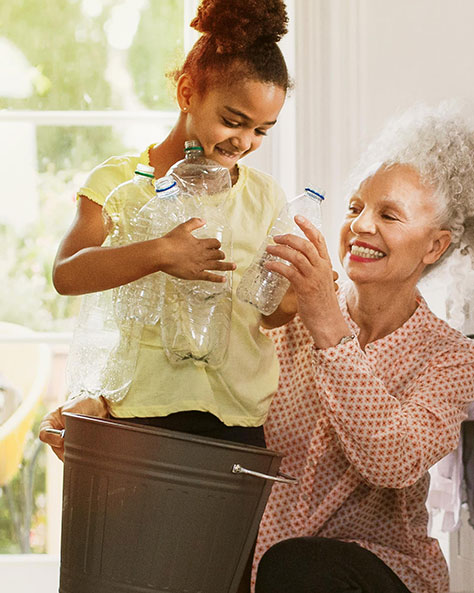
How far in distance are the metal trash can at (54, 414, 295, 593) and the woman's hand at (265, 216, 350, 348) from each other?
246 mm

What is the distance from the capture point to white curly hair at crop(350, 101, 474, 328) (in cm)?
161

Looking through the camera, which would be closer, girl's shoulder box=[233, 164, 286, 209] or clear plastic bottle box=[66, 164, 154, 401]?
clear plastic bottle box=[66, 164, 154, 401]

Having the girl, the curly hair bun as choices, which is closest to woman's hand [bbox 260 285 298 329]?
the girl

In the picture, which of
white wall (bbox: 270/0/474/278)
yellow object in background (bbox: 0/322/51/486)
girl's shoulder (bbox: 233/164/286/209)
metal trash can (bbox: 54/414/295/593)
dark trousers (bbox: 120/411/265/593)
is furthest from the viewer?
yellow object in background (bbox: 0/322/51/486)

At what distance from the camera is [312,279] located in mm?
1378

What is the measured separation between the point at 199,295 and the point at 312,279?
0.64ft

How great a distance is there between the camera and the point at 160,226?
1431mm

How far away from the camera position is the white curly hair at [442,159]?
1.61m

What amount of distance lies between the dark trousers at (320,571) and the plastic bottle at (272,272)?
0.41 meters

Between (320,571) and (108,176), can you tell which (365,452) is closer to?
(320,571)

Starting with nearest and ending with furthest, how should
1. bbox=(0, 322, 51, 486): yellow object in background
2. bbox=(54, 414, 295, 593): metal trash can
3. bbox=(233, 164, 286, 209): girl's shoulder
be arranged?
bbox=(54, 414, 295, 593): metal trash can, bbox=(233, 164, 286, 209): girl's shoulder, bbox=(0, 322, 51, 486): yellow object in background

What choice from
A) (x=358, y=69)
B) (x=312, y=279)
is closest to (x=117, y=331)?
(x=312, y=279)

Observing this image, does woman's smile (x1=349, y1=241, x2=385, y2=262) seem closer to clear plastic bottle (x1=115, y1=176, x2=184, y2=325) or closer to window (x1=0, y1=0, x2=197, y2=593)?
clear plastic bottle (x1=115, y1=176, x2=184, y2=325)

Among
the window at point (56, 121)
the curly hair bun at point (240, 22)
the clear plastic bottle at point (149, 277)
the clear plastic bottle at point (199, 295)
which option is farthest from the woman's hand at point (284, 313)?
the window at point (56, 121)
